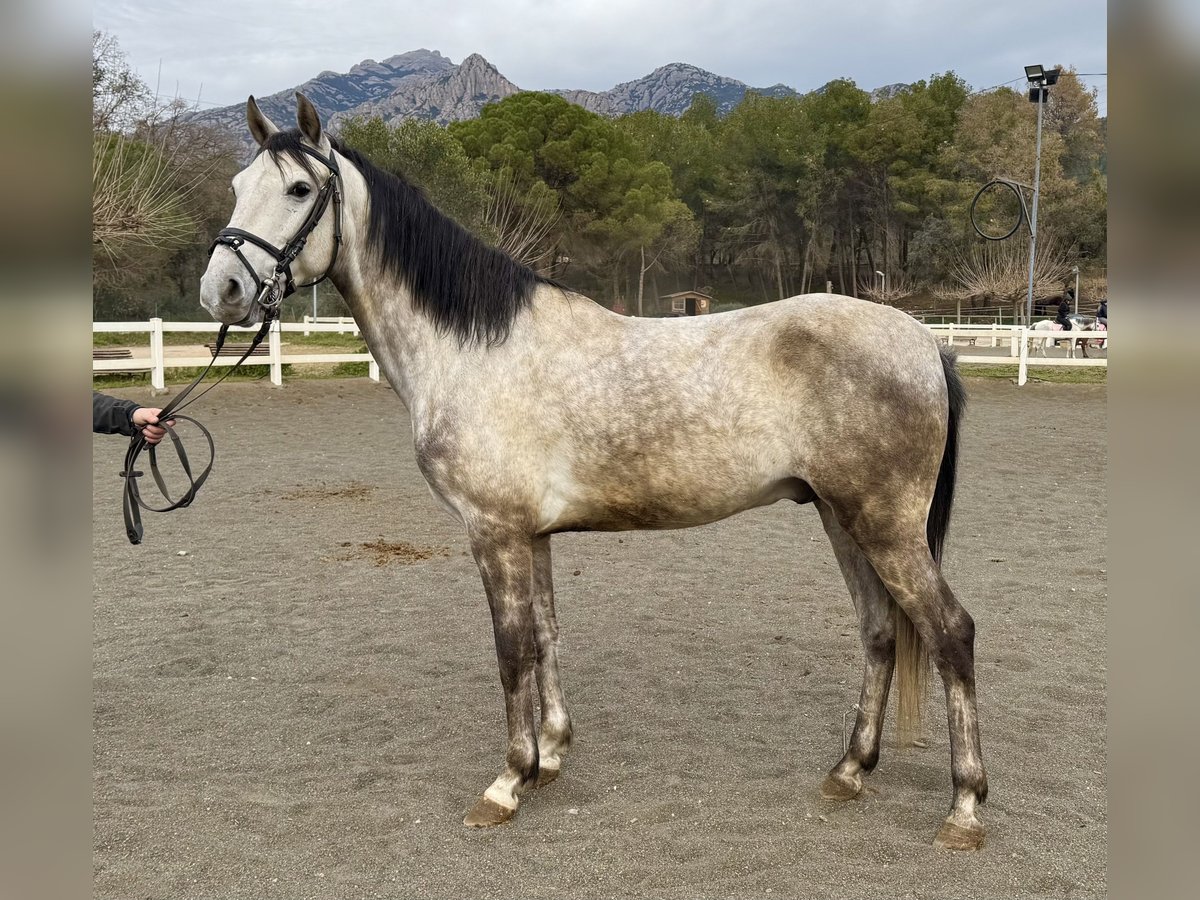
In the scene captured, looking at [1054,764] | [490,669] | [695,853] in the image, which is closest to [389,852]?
[695,853]

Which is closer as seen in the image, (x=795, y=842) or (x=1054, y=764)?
(x=795, y=842)

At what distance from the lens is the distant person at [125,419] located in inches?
102

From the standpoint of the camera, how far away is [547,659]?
3.52 m

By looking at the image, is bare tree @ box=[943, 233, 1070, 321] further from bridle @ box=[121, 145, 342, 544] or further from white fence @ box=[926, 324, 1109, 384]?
bridle @ box=[121, 145, 342, 544]

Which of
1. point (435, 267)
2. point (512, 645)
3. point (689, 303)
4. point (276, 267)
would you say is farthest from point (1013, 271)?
point (276, 267)

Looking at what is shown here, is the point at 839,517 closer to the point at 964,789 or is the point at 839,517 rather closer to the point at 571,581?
the point at 964,789

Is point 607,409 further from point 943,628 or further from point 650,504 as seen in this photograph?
point 943,628

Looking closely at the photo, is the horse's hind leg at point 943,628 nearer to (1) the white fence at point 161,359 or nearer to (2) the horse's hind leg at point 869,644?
(2) the horse's hind leg at point 869,644

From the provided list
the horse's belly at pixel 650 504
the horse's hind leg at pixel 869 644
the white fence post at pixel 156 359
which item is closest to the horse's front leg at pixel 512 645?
the horse's belly at pixel 650 504

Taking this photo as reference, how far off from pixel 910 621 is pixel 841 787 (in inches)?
26.3

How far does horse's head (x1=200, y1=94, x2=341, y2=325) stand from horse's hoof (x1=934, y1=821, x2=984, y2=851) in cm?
291

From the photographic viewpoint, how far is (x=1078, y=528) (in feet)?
23.0
